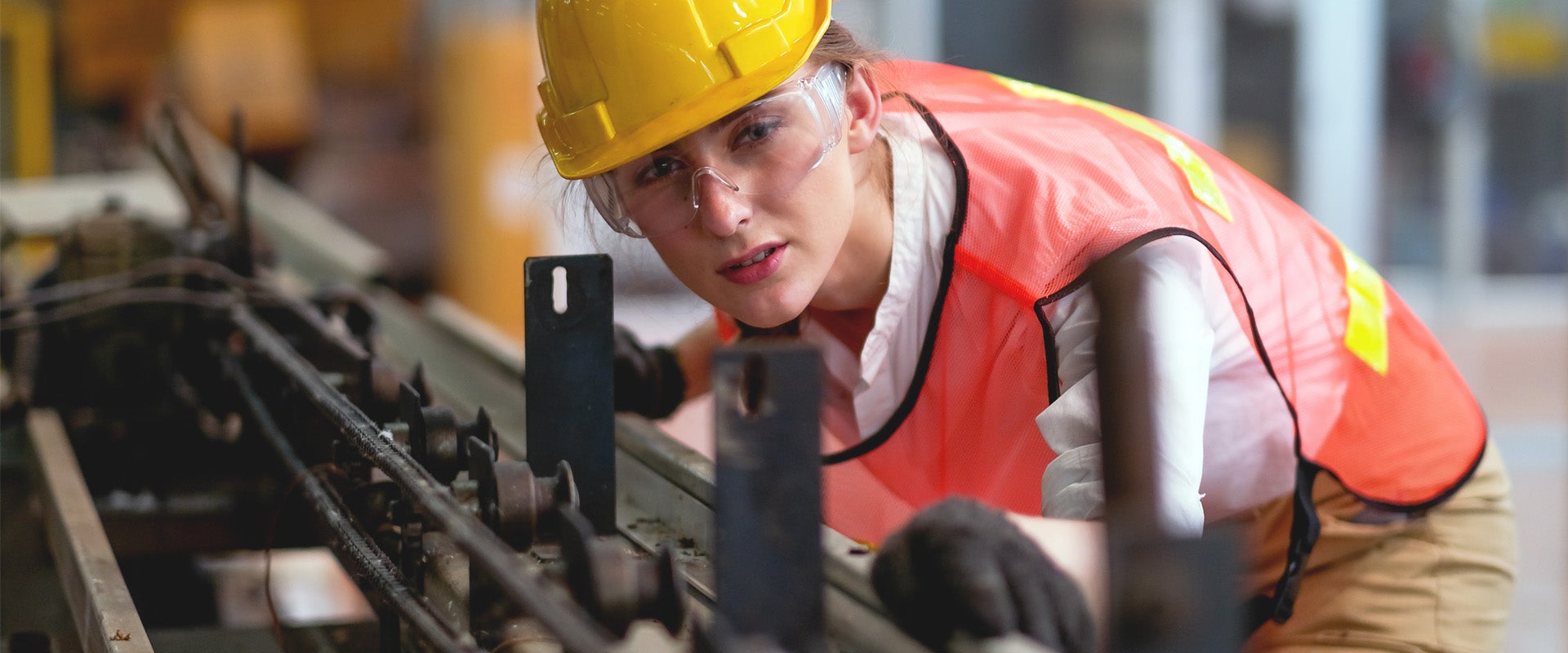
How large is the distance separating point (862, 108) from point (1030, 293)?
28 centimetres

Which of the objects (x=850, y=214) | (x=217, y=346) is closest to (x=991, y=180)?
(x=850, y=214)

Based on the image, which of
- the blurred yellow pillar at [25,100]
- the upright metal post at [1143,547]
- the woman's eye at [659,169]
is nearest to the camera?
the upright metal post at [1143,547]

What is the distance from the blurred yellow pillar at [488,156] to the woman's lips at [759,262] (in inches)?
169

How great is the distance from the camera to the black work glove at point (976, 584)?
0.77m

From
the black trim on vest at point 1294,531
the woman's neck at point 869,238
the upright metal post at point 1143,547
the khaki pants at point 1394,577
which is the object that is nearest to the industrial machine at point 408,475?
the upright metal post at point 1143,547

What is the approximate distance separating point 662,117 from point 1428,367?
0.85 meters

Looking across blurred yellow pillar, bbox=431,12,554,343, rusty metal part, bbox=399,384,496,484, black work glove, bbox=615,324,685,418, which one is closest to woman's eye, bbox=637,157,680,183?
rusty metal part, bbox=399,384,496,484

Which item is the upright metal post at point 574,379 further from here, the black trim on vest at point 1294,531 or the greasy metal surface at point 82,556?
the black trim on vest at point 1294,531

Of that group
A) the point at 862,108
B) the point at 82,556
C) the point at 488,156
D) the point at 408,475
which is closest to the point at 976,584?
the point at 408,475

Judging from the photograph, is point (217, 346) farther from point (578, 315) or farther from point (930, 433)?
point (930, 433)

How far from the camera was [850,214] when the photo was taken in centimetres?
130

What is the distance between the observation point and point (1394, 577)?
1.45 meters

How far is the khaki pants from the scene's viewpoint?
143cm

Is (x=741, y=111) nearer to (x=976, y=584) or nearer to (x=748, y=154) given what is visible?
(x=748, y=154)
